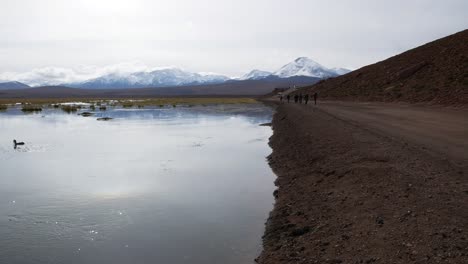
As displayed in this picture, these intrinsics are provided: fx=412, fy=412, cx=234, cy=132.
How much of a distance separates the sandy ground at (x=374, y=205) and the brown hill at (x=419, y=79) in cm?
2824

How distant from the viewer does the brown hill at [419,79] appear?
4635cm

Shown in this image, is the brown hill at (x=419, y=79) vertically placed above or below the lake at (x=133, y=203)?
above

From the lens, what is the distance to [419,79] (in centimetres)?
5653

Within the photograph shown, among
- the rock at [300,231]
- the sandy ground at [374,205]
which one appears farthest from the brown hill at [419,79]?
the rock at [300,231]

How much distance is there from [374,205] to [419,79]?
53.0m

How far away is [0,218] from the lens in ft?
36.4

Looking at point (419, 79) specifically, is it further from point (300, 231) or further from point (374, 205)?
point (300, 231)

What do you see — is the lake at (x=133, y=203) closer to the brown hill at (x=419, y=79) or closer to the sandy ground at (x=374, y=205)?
the sandy ground at (x=374, y=205)

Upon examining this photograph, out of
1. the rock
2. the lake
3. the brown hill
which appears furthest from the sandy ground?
the brown hill

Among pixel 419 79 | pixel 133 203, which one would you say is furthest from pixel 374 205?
pixel 419 79

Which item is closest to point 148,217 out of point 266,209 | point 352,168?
point 266,209

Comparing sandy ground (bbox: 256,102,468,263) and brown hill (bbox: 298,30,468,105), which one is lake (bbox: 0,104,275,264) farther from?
brown hill (bbox: 298,30,468,105)

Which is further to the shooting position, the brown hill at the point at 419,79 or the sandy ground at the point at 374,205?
the brown hill at the point at 419,79

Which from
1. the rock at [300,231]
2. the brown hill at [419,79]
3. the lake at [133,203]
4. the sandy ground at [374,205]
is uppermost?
the brown hill at [419,79]
